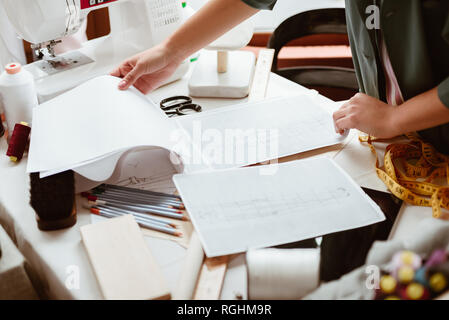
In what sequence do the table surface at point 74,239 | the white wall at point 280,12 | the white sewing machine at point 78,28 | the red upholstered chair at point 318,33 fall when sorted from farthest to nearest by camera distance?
the white wall at point 280,12
the red upholstered chair at point 318,33
the white sewing machine at point 78,28
the table surface at point 74,239

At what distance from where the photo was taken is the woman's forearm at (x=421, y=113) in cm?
91

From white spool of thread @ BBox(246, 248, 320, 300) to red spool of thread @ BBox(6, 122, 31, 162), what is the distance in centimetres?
65

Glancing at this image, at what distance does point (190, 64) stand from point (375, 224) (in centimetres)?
93

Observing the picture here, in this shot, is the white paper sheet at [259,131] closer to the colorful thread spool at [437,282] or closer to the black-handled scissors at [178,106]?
the black-handled scissors at [178,106]

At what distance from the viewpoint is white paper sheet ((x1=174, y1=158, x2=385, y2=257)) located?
2.69 ft

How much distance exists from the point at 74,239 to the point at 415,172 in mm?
741

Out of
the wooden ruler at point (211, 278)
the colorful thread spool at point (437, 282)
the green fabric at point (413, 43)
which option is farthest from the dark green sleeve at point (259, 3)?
the colorful thread spool at point (437, 282)

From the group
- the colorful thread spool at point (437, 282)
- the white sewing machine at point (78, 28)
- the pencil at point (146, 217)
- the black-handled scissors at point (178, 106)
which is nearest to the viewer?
the colorful thread spool at point (437, 282)

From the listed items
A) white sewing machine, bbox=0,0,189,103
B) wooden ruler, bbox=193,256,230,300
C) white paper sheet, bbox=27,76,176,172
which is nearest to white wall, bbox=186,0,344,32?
white sewing machine, bbox=0,0,189,103

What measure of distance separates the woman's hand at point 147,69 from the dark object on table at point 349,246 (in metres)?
0.63

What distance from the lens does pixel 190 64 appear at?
5.10 ft
